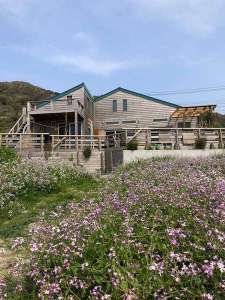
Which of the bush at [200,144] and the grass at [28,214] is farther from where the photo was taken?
the bush at [200,144]

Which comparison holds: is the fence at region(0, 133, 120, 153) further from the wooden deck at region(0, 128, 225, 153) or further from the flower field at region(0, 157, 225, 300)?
the flower field at region(0, 157, 225, 300)

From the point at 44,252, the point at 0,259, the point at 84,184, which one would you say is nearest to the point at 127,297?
the point at 44,252

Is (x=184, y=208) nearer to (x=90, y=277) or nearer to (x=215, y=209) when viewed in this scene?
(x=215, y=209)

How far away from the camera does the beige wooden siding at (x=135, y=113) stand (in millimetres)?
39500

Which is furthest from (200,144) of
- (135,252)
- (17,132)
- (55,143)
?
(135,252)

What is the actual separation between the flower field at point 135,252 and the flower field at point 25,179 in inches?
247

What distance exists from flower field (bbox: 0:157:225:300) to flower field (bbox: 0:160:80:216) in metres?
6.28

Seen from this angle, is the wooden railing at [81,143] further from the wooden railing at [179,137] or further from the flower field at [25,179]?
the flower field at [25,179]

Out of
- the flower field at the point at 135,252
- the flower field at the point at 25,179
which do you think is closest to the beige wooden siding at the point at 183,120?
the flower field at the point at 25,179

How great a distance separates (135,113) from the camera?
40.0 metres

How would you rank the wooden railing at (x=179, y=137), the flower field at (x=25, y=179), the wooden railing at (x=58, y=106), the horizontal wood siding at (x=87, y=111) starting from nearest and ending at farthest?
the flower field at (x=25, y=179) → the wooden railing at (x=179, y=137) → the wooden railing at (x=58, y=106) → the horizontal wood siding at (x=87, y=111)

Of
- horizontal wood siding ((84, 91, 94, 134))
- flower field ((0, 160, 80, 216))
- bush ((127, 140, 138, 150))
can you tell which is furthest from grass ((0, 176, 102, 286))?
horizontal wood siding ((84, 91, 94, 134))

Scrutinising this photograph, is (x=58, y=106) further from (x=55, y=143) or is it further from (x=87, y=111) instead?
(x=55, y=143)

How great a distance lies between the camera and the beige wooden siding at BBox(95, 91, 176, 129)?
39500mm
